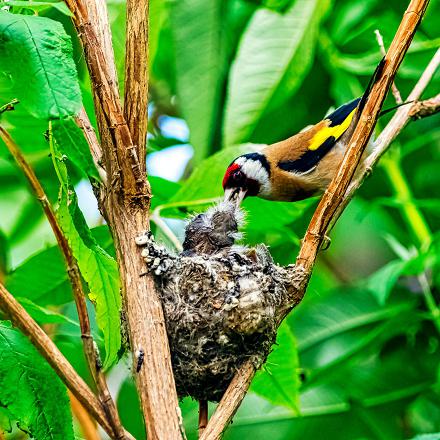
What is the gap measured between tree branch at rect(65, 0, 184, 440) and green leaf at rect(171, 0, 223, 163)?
1.38m

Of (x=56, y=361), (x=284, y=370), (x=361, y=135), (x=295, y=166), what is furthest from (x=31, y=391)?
(x=295, y=166)

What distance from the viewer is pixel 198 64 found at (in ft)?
11.0

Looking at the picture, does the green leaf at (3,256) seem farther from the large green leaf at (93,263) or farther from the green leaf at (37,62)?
the green leaf at (37,62)

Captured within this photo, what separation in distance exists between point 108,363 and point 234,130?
1.41 metres

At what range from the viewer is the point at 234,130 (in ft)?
10.0

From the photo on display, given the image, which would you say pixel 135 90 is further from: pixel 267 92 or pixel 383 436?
pixel 383 436

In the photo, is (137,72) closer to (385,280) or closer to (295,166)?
(385,280)

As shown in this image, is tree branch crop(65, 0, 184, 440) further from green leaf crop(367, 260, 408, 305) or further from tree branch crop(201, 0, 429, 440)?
green leaf crop(367, 260, 408, 305)

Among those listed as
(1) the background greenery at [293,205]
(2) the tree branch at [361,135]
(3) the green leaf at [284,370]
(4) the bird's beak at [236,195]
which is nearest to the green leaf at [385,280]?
(1) the background greenery at [293,205]

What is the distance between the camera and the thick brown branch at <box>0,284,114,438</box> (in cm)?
161

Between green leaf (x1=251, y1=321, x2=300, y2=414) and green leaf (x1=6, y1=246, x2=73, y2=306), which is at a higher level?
green leaf (x1=6, y1=246, x2=73, y2=306)

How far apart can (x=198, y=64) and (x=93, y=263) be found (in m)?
1.78

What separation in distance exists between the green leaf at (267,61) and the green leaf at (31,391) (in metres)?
1.45

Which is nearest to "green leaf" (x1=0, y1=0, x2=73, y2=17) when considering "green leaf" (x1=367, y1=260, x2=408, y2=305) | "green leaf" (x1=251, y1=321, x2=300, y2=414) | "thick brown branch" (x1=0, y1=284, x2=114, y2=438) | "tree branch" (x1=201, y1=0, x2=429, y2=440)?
"thick brown branch" (x1=0, y1=284, x2=114, y2=438)
